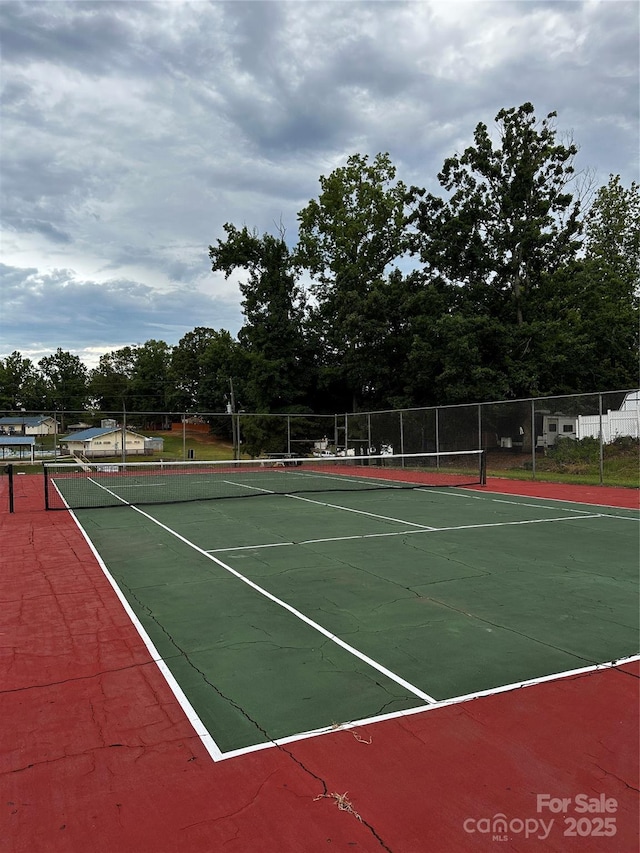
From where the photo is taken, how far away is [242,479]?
74.3 ft

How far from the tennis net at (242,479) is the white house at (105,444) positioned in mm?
2613

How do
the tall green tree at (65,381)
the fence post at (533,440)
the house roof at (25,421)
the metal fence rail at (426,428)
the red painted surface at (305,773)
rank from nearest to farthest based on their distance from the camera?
the red painted surface at (305,773), the metal fence rail at (426,428), the fence post at (533,440), the house roof at (25,421), the tall green tree at (65,381)

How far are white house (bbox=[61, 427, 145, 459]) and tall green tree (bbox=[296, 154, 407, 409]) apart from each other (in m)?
13.8

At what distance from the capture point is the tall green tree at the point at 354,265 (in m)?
35.9

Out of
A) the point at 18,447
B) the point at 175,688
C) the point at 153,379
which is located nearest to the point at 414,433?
the point at 18,447

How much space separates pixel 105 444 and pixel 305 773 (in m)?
30.1

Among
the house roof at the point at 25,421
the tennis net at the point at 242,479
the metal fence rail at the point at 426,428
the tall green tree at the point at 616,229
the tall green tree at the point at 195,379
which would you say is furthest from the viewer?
the tall green tree at the point at 195,379

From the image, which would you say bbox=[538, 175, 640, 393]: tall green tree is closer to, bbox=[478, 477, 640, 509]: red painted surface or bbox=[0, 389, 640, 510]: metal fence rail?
bbox=[0, 389, 640, 510]: metal fence rail

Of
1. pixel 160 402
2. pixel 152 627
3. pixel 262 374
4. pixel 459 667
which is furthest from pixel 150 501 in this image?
pixel 160 402

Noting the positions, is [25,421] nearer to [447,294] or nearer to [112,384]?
[447,294]

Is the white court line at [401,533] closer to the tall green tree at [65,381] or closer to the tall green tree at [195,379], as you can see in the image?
the tall green tree at [195,379]

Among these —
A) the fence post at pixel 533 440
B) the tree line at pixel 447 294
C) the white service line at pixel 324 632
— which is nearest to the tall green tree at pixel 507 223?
the tree line at pixel 447 294

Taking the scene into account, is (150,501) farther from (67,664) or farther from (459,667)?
(459,667)

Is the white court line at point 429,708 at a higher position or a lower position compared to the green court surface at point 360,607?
higher
